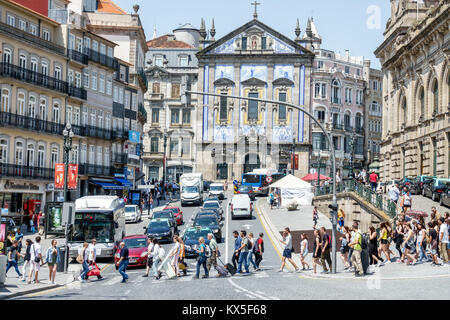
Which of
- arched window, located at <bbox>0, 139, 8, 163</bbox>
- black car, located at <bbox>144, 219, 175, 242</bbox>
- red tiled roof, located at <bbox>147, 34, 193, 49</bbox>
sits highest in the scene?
red tiled roof, located at <bbox>147, 34, 193, 49</bbox>

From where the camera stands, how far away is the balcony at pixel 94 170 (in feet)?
190

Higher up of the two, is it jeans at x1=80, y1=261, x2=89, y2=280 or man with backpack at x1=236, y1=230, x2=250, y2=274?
man with backpack at x1=236, y1=230, x2=250, y2=274

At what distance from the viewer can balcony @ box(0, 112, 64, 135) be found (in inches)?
1843

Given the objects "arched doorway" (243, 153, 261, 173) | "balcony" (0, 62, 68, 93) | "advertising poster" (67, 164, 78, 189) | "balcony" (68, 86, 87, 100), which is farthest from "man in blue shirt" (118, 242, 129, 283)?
"arched doorway" (243, 153, 261, 173)

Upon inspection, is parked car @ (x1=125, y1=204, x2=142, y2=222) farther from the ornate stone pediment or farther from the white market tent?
the ornate stone pediment

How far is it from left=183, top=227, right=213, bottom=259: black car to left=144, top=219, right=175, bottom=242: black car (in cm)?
354

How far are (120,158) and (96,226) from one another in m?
32.8

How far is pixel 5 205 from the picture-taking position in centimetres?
4700

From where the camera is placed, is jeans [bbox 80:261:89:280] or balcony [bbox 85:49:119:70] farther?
balcony [bbox 85:49:119:70]

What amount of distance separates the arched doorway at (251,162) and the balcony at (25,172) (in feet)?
133

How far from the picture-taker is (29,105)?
49688 mm

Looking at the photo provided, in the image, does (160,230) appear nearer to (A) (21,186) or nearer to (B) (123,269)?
(B) (123,269)
